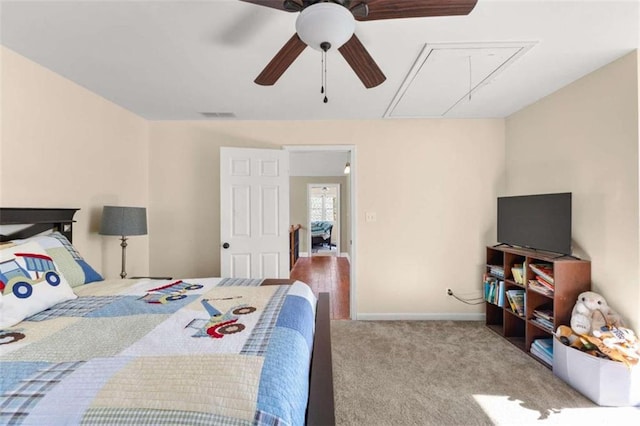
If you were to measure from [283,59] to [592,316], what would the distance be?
8.94 ft

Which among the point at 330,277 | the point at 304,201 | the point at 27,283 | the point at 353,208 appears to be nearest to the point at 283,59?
the point at 27,283

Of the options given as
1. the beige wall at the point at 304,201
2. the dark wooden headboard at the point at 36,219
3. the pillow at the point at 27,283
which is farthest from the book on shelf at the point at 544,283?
the beige wall at the point at 304,201

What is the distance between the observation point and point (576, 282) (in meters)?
2.21

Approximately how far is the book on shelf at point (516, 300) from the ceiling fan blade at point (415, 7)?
8.38ft

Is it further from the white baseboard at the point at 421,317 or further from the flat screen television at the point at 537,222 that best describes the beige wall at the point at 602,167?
the white baseboard at the point at 421,317

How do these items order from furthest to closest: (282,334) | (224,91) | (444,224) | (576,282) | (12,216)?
(444,224) < (224,91) < (576,282) < (12,216) < (282,334)

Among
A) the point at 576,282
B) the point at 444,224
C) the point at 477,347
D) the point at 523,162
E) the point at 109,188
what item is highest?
the point at 523,162

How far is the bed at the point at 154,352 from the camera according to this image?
72 cm

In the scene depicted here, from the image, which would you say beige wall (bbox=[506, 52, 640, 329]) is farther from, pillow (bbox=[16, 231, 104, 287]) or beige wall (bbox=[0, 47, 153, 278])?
beige wall (bbox=[0, 47, 153, 278])

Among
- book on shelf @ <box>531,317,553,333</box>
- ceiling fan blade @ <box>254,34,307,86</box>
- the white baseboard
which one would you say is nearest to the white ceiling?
ceiling fan blade @ <box>254,34,307,86</box>

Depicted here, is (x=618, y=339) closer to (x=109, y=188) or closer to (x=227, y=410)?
(x=227, y=410)

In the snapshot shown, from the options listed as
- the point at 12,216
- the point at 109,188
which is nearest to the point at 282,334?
the point at 12,216

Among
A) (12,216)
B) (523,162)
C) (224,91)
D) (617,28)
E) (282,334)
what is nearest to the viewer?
(282,334)

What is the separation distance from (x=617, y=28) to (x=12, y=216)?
395 cm
